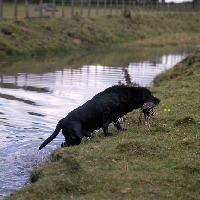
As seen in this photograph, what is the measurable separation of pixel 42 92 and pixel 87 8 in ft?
144

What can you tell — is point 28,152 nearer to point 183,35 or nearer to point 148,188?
point 148,188

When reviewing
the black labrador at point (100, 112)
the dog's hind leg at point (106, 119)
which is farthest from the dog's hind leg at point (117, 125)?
the dog's hind leg at point (106, 119)

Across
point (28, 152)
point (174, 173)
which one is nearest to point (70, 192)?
point (174, 173)

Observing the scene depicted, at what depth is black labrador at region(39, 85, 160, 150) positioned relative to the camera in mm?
9969

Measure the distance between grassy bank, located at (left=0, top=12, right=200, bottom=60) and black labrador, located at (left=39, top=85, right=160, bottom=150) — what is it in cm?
1893

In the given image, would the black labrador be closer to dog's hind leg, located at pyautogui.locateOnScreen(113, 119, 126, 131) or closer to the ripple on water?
dog's hind leg, located at pyautogui.locateOnScreen(113, 119, 126, 131)

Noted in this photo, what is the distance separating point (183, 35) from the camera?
57531 millimetres

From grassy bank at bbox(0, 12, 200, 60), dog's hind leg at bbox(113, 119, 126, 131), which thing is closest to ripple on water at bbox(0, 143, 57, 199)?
dog's hind leg at bbox(113, 119, 126, 131)

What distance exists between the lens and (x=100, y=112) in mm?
10383

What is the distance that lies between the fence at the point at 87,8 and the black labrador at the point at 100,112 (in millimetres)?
28289

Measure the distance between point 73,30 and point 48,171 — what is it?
31648 mm

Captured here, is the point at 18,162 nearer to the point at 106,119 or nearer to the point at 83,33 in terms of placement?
the point at 106,119

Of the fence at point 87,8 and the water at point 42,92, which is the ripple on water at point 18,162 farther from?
the fence at point 87,8

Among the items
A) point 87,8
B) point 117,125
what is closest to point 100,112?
point 117,125
